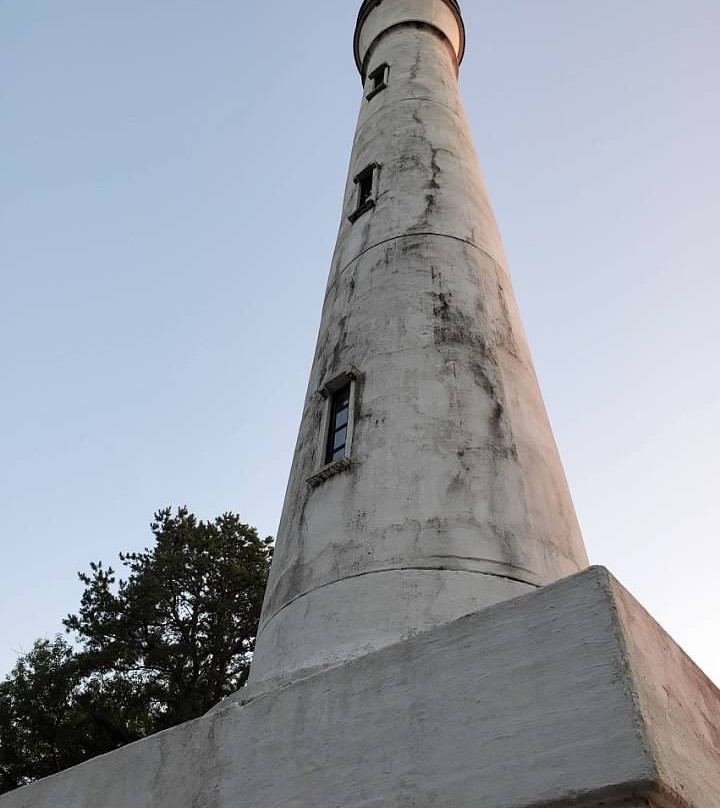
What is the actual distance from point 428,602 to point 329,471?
1.65m

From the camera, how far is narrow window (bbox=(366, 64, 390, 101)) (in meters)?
12.2

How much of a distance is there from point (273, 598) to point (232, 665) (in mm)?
12471

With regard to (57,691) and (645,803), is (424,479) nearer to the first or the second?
(645,803)

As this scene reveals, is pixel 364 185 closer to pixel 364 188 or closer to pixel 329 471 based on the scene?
pixel 364 188

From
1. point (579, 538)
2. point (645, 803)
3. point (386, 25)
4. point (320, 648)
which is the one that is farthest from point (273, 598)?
point (386, 25)

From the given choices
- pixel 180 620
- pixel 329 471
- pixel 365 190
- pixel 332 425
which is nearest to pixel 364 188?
pixel 365 190

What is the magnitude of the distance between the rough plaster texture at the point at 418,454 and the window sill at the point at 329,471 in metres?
0.08

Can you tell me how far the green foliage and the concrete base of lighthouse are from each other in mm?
12680

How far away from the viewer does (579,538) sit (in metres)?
6.95

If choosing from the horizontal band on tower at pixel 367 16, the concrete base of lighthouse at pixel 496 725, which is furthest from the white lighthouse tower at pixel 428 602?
the horizontal band on tower at pixel 367 16

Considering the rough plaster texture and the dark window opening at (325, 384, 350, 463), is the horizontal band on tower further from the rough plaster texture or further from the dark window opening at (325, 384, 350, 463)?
the dark window opening at (325, 384, 350, 463)

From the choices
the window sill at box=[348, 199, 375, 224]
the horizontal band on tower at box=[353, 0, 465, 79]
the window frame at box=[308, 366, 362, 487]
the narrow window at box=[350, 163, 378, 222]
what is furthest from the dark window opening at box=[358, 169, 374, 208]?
the horizontal band on tower at box=[353, 0, 465, 79]

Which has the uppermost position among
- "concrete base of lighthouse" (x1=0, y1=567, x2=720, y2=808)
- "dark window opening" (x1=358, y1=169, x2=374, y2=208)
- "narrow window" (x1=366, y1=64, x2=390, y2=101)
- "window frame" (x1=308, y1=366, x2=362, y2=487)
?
"narrow window" (x1=366, y1=64, x2=390, y2=101)

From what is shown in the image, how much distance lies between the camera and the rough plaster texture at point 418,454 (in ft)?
19.6
